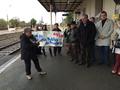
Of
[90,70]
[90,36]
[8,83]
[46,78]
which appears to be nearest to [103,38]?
[90,36]

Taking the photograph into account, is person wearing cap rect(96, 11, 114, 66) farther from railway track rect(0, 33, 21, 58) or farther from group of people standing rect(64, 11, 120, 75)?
railway track rect(0, 33, 21, 58)

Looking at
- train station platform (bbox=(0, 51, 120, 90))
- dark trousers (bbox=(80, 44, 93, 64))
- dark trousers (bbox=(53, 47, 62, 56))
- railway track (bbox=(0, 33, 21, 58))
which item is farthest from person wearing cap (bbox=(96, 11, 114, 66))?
railway track (bbox=(0, 33, 21, 58))

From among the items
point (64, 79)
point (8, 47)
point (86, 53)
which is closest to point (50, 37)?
point (86, 53)

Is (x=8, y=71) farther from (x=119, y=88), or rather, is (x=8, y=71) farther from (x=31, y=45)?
(x=119, y=88)

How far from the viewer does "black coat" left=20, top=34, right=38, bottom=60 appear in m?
9.16

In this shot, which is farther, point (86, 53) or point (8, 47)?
point (8, 47)

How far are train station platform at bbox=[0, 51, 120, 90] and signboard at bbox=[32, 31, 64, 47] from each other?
13.0 ft

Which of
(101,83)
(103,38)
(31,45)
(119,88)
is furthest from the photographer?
(103,38)

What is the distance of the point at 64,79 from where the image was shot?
908 cm

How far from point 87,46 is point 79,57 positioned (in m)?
1.28

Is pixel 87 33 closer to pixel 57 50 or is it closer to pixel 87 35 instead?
pixel 87 35

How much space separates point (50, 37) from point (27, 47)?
20.7ft

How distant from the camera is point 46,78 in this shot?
934 centimetres

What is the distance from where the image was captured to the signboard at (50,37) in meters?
15.4
